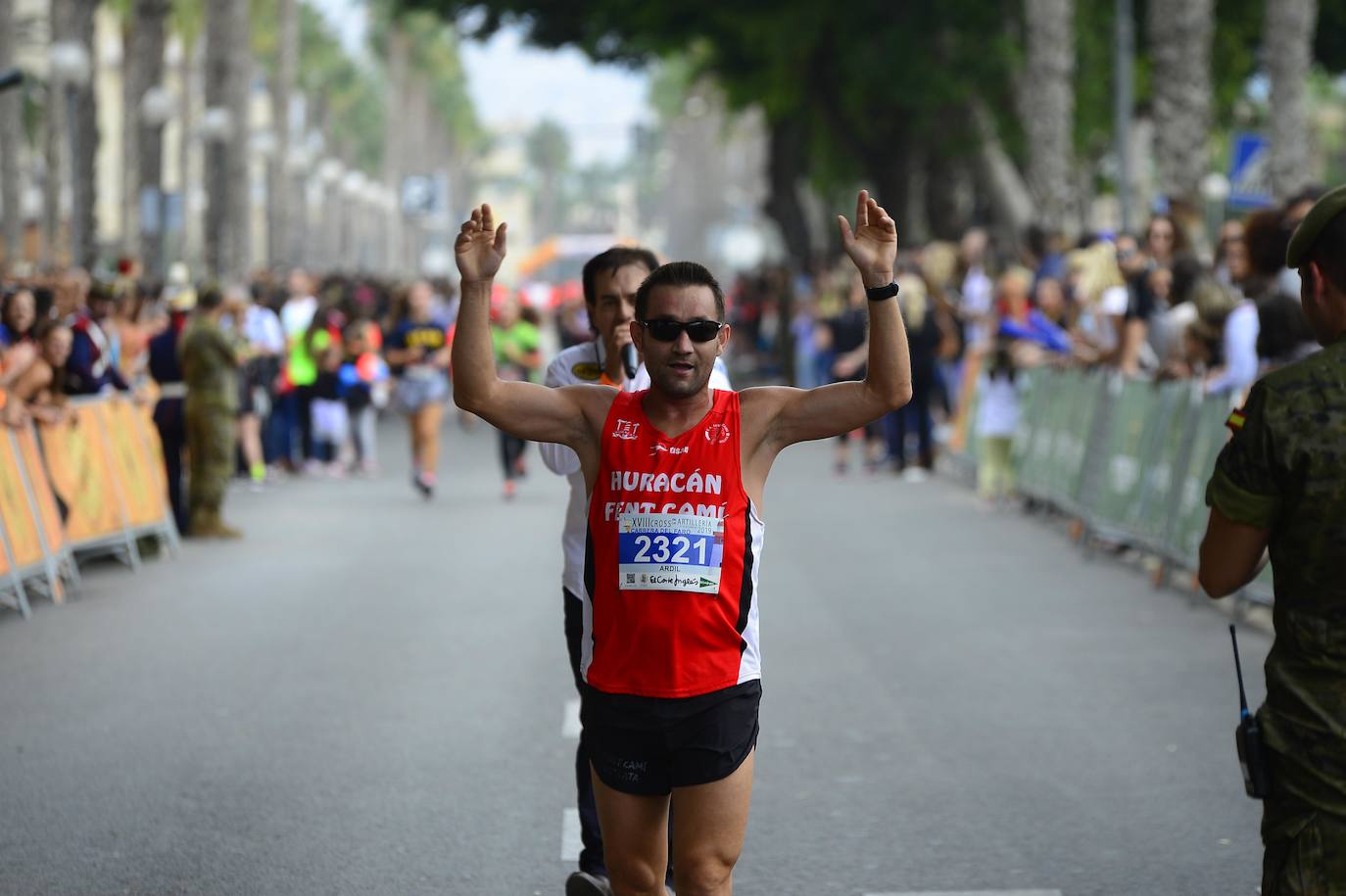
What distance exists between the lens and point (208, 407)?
1634 cm

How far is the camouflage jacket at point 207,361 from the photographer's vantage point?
1630 cm

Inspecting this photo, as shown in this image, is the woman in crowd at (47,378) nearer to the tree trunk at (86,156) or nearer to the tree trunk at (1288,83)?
the tree trunk at (1288,83)

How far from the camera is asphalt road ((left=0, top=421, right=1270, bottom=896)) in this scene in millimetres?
6621

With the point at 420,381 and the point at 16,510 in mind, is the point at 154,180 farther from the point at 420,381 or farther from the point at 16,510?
the point at 16,510

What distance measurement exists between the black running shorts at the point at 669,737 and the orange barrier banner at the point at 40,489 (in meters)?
8.30

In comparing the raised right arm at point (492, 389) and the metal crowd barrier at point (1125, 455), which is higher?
the raised right arm at point (492, 389)

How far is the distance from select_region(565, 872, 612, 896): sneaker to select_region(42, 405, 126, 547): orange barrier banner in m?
8.11

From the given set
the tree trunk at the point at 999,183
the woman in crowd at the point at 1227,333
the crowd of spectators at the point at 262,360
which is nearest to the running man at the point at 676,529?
the woman in crowd at the point at 1227,333

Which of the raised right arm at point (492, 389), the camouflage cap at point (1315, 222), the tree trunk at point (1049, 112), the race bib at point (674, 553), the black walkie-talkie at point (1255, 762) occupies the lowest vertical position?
the black walkie-talkie at point (1255, 762)

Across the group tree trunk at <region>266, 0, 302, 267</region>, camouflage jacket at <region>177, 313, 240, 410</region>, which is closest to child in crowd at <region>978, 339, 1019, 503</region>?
camouflage jacket at <region>177, 313, 240, 410</region>

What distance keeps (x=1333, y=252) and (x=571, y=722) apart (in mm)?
5424

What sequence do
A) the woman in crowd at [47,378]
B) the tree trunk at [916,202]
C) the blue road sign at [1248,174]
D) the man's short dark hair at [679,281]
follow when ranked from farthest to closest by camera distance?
the tree trunk at [916,202] < the blue road sign at [1248,174] < the woman in crowd at [47,378] < the man's short dark hair at [679,281]

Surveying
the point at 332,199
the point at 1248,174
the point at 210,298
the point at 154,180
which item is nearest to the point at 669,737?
the point at 210,298

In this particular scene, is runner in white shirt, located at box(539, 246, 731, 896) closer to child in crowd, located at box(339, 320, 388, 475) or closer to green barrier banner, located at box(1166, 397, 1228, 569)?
green barrier banner, located at box(1166, 397, 1228, 569)
